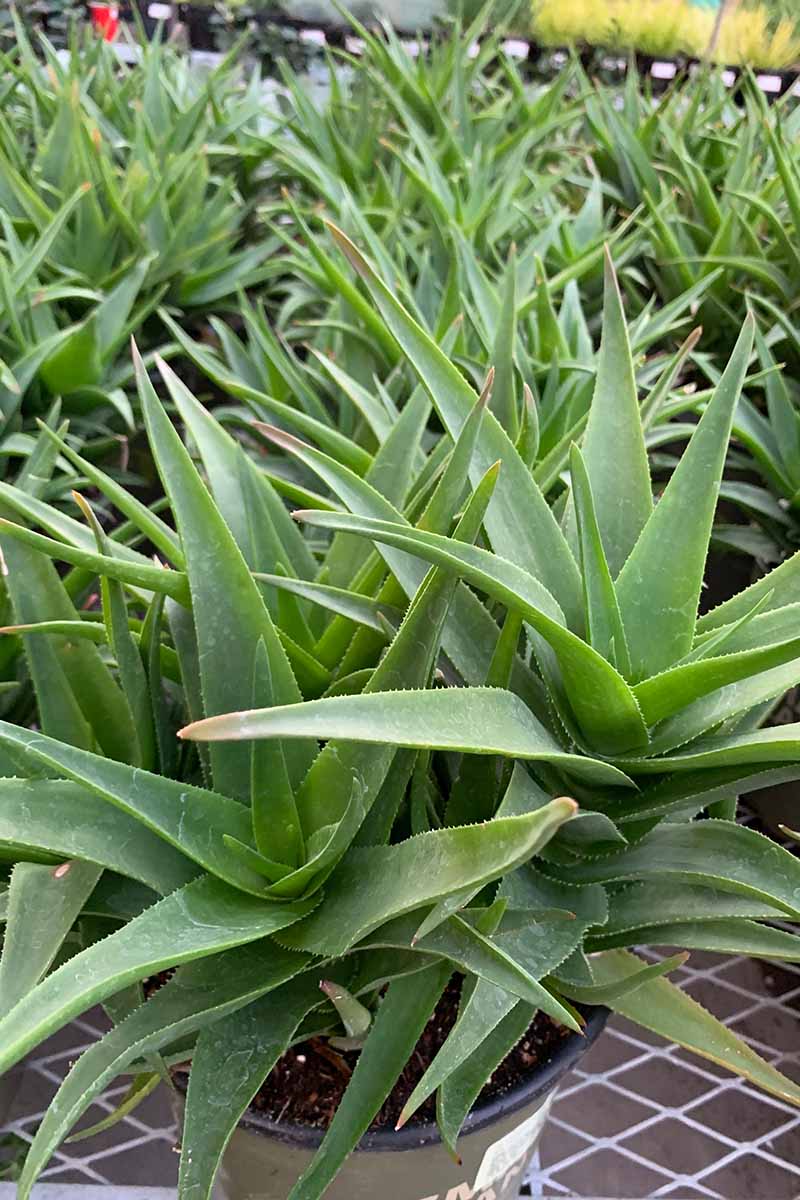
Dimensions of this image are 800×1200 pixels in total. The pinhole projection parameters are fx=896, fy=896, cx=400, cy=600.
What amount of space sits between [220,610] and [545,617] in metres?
0.13

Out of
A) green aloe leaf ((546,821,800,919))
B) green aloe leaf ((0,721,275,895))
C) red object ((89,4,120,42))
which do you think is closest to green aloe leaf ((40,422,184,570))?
green aloe leaf ((0,721,275,895))

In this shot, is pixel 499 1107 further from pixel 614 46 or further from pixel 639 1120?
pixel 614 46

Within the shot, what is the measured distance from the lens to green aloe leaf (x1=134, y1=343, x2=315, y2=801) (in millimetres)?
348

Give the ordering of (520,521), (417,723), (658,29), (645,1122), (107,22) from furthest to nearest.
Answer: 1. (658,29)
2. (107,22)
3. (645,1122)
4. (520,521)
5. (417,723)

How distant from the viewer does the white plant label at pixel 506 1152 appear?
43cm

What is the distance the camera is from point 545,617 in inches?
11.8

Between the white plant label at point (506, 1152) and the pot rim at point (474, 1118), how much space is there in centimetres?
4

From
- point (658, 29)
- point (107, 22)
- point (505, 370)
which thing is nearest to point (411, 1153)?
point (505, 370)

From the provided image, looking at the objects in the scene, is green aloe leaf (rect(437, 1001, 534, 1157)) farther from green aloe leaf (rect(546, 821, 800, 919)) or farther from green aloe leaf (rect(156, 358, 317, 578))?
green aloe leaf (rect(156, 358, 317, 578))

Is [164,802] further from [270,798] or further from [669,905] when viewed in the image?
[669,905]

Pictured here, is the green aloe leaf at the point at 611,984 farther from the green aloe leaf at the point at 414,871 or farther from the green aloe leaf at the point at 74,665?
the green aloe leaf at the point at 74,665

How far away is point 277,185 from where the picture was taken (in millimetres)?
1212

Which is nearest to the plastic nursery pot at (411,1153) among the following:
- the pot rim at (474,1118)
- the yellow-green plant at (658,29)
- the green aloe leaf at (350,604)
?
the pot rim at (474,1118)

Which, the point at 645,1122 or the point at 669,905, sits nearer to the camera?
the point at 669,905
